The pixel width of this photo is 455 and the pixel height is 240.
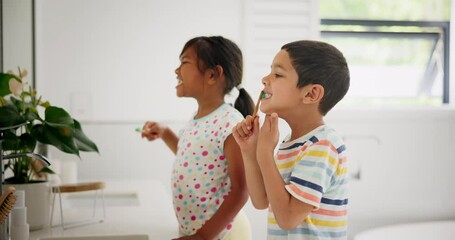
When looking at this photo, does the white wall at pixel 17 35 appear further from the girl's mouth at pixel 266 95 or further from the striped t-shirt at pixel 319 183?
the striped t-shirt at pixel 319 183

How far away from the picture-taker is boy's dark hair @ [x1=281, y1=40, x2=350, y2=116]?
119 cm

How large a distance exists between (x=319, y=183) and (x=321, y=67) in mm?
226

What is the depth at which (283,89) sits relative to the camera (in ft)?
3.92

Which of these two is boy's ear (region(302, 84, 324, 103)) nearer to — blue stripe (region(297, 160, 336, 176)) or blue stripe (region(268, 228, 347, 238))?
blue stripe (region(297, 160, 336, 176))

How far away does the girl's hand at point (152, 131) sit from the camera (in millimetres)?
1800

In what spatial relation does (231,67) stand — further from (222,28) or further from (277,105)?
(222,28)

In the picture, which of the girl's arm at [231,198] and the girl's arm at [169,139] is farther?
the girl's arm at [169,139]

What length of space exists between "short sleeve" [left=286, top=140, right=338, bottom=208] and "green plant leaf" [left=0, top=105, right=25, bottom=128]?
0.56 m

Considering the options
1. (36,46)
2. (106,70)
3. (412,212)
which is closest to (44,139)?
(36,46)

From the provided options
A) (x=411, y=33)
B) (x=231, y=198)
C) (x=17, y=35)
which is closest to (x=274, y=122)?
(x=231, y=198)

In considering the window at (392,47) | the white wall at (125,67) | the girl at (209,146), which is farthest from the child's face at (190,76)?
the window at (392,47)

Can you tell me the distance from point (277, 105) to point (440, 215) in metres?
2.51

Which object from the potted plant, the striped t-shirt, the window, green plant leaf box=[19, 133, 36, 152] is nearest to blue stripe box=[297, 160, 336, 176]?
the striped t-shirt

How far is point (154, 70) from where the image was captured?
2.97m
